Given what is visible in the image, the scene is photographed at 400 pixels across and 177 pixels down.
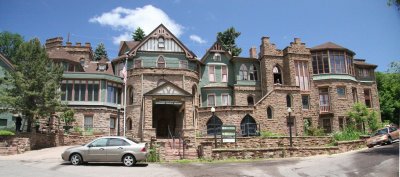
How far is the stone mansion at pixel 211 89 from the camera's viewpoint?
32625mm

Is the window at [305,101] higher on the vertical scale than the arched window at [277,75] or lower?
lower

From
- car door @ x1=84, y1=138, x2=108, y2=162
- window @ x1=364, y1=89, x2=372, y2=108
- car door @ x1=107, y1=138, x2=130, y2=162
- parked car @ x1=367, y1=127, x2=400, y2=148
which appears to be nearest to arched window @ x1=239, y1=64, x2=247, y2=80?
window @ x1=364, y1=89, x2=372, y2=108

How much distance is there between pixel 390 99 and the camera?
5241cm

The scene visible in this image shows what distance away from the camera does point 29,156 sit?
67.1ft

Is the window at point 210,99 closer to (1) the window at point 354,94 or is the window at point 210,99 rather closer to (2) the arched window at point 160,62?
(2) the arched window at point 160,62

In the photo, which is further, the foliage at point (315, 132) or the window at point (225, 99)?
the window at point (225, 99)

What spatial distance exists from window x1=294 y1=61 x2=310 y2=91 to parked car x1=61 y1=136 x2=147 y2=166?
2559 cm

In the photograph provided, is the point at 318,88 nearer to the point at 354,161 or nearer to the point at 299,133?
the point at 299,133

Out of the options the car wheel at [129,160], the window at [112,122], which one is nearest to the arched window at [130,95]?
the window at [112,122]

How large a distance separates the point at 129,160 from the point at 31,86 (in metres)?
12.8

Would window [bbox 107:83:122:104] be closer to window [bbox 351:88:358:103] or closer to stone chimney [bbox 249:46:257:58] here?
stone chimney [bbox 249:46:257:58]

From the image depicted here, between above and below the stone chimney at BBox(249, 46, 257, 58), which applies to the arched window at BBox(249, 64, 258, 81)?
below

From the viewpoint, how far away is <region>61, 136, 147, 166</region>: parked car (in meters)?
16.0

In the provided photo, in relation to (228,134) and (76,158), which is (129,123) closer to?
(228,134)
